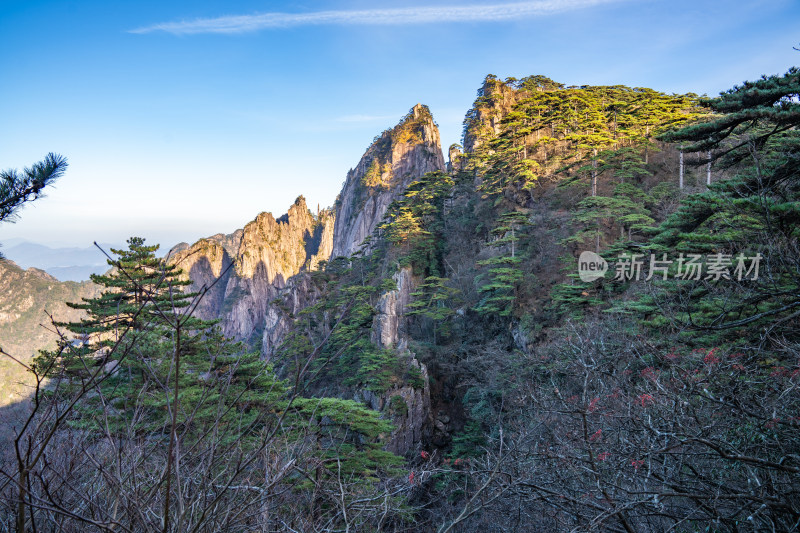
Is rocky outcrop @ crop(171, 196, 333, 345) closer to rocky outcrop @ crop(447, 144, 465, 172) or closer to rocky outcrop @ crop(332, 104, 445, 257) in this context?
rocky outcrop @ crop(332, 104, 445, 257)

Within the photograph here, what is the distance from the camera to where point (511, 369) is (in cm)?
1112

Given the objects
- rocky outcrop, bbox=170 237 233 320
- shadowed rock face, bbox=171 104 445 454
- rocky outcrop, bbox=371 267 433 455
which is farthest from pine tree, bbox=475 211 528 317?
rocky outcrop, bbox=170 237 233 320

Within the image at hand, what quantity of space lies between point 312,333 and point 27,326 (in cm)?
5114

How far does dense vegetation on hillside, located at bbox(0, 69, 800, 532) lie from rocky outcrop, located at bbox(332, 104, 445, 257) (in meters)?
10.9

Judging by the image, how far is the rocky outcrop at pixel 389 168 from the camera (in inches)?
1511

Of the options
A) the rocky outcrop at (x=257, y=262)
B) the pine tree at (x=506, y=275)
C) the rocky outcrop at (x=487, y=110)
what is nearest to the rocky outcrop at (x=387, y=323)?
the pine tree at (x=506, y=275)

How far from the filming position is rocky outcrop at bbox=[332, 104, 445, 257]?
38375 millimetres

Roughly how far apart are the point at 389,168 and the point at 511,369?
32.8 meters

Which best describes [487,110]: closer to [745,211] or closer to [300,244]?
[745,211]

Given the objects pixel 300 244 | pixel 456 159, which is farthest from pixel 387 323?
pixel 300 244

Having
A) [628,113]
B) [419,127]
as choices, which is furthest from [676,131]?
[419,127]

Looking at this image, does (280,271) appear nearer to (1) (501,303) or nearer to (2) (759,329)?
(1) (501,303)

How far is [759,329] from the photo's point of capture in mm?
4453

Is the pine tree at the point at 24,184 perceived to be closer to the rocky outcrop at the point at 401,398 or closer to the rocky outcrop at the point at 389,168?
the rocky outcrop at the point at 401,398
